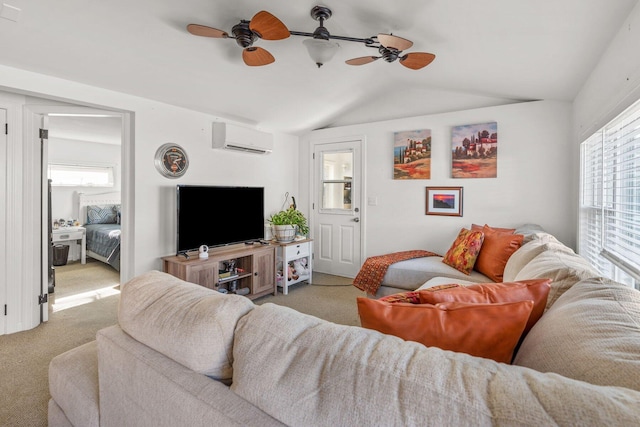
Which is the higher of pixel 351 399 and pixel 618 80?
pixel 618 80

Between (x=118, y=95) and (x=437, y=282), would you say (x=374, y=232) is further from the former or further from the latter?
(x=118, y=95)

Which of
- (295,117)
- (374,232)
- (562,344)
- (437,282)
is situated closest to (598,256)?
(437,282)

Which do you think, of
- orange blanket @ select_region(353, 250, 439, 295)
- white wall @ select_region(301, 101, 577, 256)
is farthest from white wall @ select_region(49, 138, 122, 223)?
orange blanket @ select_region(353, 250, 439, 295)

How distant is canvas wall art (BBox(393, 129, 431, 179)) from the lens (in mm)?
4266

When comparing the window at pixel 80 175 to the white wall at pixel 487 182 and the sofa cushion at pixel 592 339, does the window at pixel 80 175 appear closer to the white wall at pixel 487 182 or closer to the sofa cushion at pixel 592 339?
the white wall at pixel 487 182

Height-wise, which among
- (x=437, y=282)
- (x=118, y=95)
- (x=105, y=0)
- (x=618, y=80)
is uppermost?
(x=105, y=0)

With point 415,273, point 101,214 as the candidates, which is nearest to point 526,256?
point 415,273

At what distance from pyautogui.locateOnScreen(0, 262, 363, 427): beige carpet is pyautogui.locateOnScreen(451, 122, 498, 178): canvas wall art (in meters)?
2.04

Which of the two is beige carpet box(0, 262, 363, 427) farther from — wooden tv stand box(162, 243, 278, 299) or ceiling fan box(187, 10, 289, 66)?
ceiling fan box(187, 10, 289, 66)

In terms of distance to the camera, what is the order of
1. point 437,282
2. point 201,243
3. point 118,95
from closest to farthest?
point 437,282
point 118,95
point 201,243

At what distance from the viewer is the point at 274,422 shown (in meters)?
0.67

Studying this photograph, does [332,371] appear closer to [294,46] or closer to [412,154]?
[294,46]

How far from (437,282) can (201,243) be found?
237cm

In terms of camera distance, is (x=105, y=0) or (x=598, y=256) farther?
(x=598, y=256)
